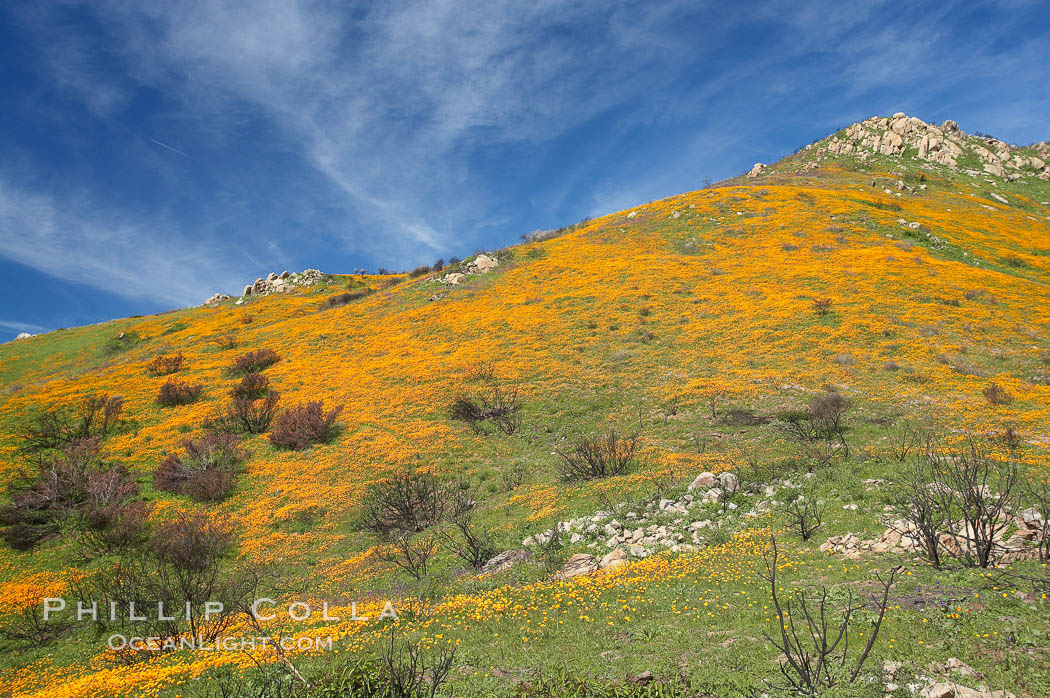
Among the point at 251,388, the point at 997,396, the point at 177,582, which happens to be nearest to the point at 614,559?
the point at 177,582

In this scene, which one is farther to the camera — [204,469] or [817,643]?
[204,469]

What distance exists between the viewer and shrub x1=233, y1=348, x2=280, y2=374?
104 ft

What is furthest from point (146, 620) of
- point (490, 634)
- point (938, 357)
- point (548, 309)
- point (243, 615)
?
point (938, 357)

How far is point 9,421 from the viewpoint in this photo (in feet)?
79.4

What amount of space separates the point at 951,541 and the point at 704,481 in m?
6.11

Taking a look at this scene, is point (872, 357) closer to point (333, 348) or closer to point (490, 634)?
point (490, 634)

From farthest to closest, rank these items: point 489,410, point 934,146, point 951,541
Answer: point 934,146 → point 489,410 → point 951,541

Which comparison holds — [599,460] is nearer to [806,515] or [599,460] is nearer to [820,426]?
[806,515]

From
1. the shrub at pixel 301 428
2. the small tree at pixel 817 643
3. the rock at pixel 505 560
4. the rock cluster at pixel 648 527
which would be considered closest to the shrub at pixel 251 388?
the shrub at pixel 301 428

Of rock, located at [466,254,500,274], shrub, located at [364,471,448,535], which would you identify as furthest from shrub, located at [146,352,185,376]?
rock, located at [466,254,500,274]

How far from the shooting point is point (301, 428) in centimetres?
2280

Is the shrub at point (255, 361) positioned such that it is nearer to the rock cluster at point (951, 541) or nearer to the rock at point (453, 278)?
the rock at point (453, 278)

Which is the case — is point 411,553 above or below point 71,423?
below

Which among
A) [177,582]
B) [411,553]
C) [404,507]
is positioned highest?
[404,507]
